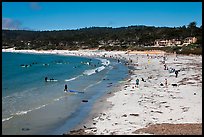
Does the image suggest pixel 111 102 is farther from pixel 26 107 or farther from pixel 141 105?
pixel 26 107

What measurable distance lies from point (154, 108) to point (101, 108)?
360 cm

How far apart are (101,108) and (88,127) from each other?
5956mm

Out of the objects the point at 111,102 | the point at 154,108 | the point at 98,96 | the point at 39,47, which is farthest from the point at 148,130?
the point at 39,47

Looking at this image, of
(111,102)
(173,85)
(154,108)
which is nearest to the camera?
(154,108)

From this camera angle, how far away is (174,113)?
18.6 metres

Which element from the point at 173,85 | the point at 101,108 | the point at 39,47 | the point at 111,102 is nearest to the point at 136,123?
the point at 101,108

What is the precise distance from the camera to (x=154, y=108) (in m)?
20.5

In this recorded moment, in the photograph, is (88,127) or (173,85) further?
(173,85)

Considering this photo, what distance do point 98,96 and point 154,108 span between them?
8502mm

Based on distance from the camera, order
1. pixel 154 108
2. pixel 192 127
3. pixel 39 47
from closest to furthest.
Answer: pixel 192 127 → pixel 154 108 → pixel 39 47

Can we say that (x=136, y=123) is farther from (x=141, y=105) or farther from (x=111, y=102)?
(x=111, y=102)

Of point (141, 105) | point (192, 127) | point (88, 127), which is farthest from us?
point (141, 105)

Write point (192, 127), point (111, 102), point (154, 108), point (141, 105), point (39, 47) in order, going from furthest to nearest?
point (39, 47) < point (111, 102) < point (141, 105) < point (154, 108) < point (192, 127)

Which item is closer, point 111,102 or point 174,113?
point 174,113
